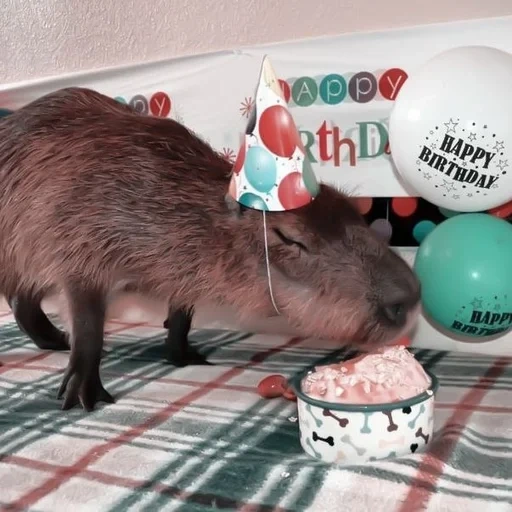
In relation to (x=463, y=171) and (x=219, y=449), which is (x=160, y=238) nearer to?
(x=219, y=449)

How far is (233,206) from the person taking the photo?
1710 mm

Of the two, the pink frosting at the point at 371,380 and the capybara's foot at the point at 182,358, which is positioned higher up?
the pink frosting at the point at 371,380

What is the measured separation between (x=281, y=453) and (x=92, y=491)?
1.24ft

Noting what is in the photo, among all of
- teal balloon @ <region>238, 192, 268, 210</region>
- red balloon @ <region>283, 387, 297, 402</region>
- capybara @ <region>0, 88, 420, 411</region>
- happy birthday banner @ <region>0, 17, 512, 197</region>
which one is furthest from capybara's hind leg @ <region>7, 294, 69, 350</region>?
teal balloon @ <region>238, 192, 268, 210</region>

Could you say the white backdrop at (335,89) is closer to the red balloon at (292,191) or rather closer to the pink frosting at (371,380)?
the red balloon at (292,191)

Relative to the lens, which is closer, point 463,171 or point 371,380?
point 371,380

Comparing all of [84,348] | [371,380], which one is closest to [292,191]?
[371,380]

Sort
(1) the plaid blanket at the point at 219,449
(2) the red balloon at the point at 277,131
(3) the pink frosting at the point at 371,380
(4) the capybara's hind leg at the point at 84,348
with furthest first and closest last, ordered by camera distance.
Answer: (4) the capybara's hind leg at the point at 84,348, (2) the red balloon at the point at 277,131, (3) the pink frosting at the point at 371,380, (1) the plaid blanket at the point at 219,449

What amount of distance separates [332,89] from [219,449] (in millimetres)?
1203

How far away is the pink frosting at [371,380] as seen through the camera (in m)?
1.36

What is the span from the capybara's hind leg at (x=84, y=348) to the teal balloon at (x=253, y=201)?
0.50 metres

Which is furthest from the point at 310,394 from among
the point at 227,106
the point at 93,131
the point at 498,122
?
the point at 227,106

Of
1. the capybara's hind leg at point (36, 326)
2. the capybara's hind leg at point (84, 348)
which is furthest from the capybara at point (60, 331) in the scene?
the capybara's hind leg at point (84, 348)

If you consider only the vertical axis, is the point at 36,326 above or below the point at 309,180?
below
